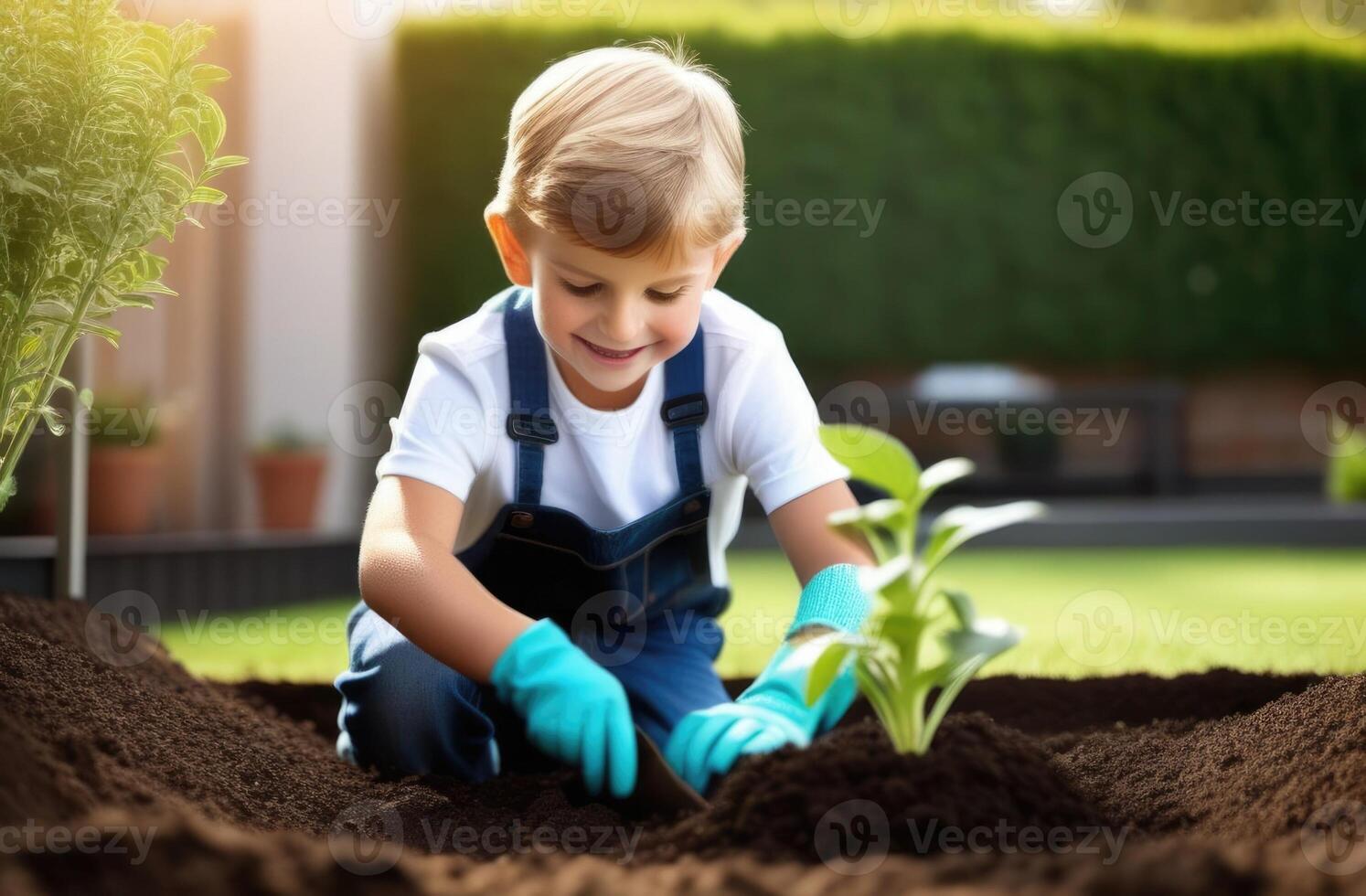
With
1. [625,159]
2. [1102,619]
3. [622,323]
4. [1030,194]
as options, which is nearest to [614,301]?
[622,323]

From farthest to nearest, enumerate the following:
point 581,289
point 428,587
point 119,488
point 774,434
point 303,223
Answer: point 303,223
point 119,488
point 774,434
point 581,289
point 428,587

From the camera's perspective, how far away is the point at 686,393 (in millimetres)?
2078

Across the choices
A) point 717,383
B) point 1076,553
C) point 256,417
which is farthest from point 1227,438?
point 717,383

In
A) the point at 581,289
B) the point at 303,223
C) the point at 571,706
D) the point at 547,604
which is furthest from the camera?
the point at 303,223

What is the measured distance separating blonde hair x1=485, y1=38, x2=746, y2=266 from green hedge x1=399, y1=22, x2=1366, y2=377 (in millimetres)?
6980

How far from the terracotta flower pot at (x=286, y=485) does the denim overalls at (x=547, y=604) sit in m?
4.30

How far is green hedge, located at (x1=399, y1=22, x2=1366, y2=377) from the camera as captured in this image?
29.8 feet

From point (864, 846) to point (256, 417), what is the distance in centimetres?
609

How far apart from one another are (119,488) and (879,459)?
5127 mm

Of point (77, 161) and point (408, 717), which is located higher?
point (77, 161)

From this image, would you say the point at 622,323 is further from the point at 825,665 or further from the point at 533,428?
the point at 825,665

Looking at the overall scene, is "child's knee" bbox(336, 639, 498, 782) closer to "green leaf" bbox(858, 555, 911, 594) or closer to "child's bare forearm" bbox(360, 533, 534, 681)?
"child's bare forearm" bbox(360, 533, 534, 681)

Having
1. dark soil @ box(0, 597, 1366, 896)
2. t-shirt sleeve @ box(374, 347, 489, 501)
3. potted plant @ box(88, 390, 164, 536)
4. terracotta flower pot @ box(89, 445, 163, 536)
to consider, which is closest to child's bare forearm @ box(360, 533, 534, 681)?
t-shirt sleeve @ box(374, 347, 489, 501)

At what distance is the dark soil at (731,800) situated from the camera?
3.22 ft
